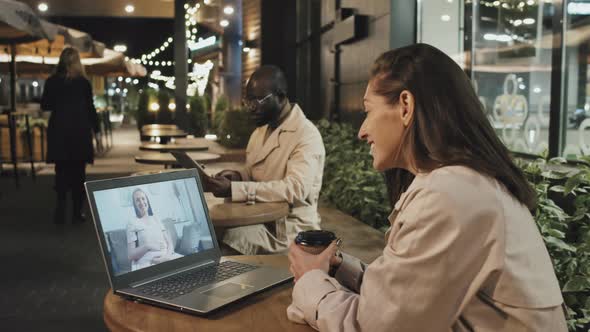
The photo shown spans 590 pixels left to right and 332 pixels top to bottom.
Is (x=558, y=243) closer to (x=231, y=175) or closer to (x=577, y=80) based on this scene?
(x=577, y=80)

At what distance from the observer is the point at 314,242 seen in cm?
182

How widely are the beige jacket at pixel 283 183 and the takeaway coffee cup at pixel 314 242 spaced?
5.89ft

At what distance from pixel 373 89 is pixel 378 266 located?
0.45m

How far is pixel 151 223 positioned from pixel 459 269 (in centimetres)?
95

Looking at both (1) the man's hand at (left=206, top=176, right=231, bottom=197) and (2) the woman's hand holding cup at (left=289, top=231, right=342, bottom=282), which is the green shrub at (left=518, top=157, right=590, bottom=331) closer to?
(1) the man's hand at (left=206, top=176, right=231, bottom=197)

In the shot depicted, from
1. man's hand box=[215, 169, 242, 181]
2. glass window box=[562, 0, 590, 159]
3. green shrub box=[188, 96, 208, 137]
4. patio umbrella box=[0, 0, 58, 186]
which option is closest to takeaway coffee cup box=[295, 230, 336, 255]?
man's hand box=[215, 169, 242, 181]

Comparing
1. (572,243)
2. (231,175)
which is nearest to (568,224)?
(572,243)

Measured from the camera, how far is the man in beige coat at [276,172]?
12.1 ft

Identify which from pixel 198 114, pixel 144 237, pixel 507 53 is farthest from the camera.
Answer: pixel 198 114

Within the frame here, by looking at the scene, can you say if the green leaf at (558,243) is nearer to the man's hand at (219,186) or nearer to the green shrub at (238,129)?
the man's hand at (219,186)

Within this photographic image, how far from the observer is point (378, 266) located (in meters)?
1.50

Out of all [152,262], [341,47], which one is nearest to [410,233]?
[152,262]

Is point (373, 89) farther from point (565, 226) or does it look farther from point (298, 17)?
point (298, 17)

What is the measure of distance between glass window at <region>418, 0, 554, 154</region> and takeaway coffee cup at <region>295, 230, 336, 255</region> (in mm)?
3083
